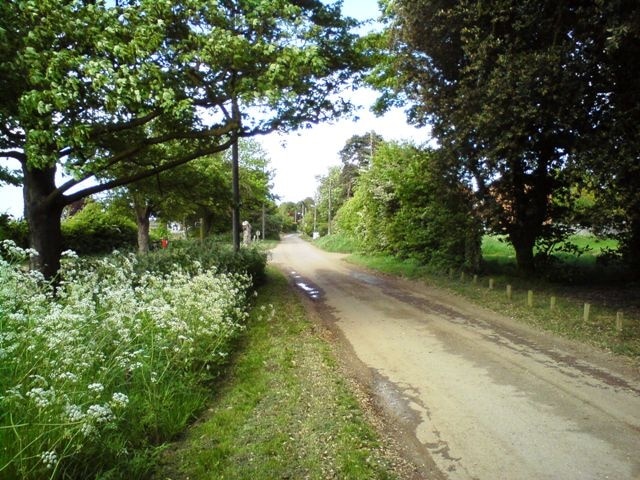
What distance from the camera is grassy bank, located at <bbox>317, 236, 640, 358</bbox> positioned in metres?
7.98

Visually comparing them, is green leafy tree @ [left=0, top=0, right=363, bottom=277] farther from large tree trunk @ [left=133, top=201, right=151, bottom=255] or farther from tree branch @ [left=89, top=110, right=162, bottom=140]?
large tree trunk @ [left=133, top=201, right=151, bottom=255]

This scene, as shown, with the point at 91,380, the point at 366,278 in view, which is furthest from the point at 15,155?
the point at 366,278

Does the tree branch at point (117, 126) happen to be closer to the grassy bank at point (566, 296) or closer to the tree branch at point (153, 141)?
the tree branch at point (153, 141)

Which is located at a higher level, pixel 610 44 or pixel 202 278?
pixel 610 44

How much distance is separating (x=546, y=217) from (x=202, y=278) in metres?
11.1

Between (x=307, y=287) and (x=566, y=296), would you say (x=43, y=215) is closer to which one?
(x=307, y=287)

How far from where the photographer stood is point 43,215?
9.98 meters

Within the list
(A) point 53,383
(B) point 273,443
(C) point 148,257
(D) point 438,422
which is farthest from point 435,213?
(A) point 53,383

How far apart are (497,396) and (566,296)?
772 centimetres

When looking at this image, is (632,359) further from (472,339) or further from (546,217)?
(546,217)

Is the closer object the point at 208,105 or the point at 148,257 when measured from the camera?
the point at 148,257

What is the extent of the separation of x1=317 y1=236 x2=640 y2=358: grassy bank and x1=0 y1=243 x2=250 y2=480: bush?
696cm

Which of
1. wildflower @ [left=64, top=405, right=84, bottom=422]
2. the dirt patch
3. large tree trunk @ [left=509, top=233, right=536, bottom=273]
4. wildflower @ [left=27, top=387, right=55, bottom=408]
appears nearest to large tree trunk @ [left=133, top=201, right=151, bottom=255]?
large tree trunk @ [left=509, top=233, right=536, bottom=273]

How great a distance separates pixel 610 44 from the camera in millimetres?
6789
